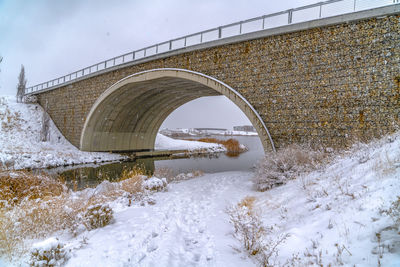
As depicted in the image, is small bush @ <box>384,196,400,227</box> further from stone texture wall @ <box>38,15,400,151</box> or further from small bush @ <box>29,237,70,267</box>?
stone texture wall @ <box>38,15,400,151</box>

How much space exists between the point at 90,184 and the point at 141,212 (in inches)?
285

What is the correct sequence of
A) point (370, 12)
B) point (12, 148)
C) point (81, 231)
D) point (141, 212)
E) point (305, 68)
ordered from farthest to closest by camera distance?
point (12, 148), point (305, 68), point (370, 12), point (141, 212), point (81, 231)

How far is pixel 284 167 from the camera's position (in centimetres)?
687

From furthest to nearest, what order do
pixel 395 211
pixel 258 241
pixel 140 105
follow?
pixel 140 105 → pixel 258 241 → pixel 395 211

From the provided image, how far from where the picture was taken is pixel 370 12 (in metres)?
7.42

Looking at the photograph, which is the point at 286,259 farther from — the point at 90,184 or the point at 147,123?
the point at 147,123

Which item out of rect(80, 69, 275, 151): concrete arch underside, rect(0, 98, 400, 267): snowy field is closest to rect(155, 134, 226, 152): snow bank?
rect(80, 69, 275, 151): concrete arch underside

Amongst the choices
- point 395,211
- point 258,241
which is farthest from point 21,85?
point 395,211

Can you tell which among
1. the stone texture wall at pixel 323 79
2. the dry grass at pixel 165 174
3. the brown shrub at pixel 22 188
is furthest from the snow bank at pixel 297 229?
the dry grass at pixel 165 174

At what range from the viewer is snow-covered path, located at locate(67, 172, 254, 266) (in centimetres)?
312

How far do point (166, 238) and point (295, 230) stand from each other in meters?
2.12

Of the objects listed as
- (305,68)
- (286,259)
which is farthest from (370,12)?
(286,259)

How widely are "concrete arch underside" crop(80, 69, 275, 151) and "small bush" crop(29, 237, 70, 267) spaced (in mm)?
8314

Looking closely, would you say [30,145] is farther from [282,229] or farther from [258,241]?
[282,229]
